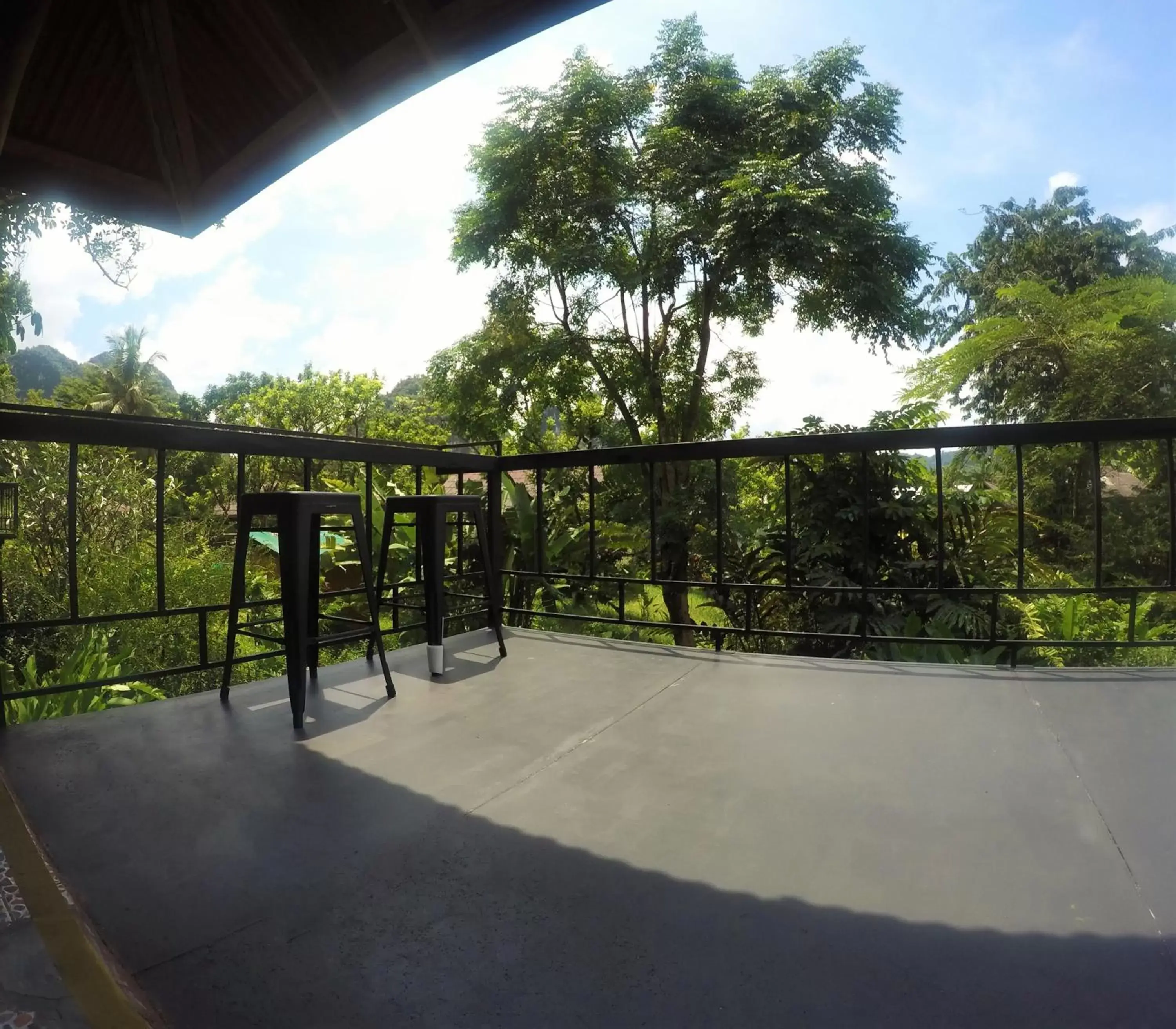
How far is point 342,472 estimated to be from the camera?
37.3ft

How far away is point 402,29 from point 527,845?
1.71 metres

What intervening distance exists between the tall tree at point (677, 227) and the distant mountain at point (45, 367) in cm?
2122

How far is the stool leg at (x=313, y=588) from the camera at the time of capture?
2061 mm

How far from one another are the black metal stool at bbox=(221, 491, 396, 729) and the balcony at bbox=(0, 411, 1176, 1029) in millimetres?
124

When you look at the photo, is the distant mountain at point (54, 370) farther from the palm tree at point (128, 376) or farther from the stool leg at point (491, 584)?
the stool leg at point (491, 584)

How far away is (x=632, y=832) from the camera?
129cm

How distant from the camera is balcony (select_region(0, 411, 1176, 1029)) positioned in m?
0.89

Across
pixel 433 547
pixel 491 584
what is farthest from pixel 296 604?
pixel 491 584

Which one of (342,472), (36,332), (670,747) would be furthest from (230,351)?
(670,747)

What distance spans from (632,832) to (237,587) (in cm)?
154

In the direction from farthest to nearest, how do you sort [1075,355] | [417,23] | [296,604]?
[1075,355], [296,604], [417,23]

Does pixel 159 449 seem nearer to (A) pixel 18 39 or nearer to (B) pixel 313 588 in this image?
(B) pixel 313 588

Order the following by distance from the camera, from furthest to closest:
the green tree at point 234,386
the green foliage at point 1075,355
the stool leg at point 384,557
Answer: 1. the green tree at point 234,386
2. the green foliage at point 1075,355
3. the stool leg at point 384,557

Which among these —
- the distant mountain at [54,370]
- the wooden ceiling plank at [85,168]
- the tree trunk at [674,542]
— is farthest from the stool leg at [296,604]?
the distant mountain at [54,370]
